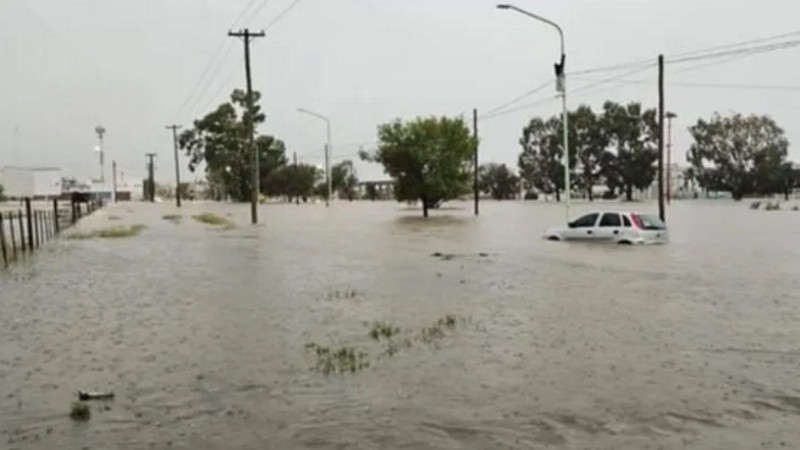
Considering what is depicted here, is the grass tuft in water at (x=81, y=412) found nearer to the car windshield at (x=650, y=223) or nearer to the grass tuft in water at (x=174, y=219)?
the car windshield at (x=650, y=223)

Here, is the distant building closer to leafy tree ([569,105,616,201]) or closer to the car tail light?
leafy tree ([569,105,616,201])

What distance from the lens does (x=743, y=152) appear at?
5689 inches

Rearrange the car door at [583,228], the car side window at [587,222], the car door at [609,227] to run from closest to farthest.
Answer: the car door at [609,227] < the car door at [583,228] < the car side window at [587,222]

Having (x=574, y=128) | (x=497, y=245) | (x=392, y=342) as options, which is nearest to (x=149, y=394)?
(x=392, y=342)

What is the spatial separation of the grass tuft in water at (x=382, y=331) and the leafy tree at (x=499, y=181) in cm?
16957

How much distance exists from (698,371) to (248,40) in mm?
51324

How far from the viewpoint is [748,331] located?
13852mm

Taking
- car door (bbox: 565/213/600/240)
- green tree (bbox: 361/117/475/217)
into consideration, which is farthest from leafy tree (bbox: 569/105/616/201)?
car door (bbox: 565/213/600/240)

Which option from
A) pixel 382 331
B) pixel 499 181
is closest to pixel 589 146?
pixel 499 181

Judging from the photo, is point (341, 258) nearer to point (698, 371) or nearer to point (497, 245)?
point (497, 245)

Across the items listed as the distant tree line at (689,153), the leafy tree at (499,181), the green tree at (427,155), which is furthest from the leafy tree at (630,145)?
the green tree at (427,155)

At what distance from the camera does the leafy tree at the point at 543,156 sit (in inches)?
6368

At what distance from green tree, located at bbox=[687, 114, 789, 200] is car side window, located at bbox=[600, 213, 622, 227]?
115 meters

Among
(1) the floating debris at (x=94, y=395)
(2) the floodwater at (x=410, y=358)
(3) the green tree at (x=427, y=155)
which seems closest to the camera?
(2) the floodwater at (x=410, y=358)
